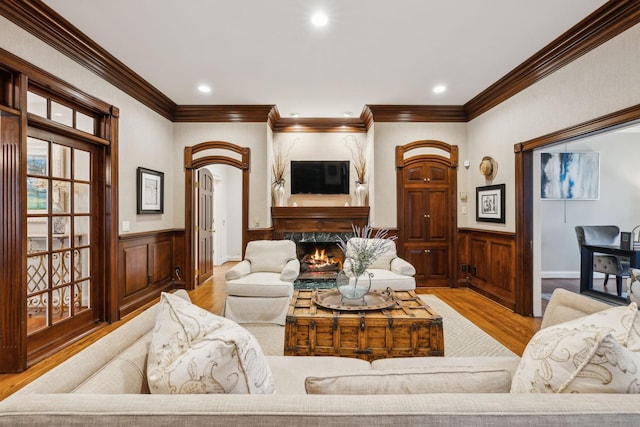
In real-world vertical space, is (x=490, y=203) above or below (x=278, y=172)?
below

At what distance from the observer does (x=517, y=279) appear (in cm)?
395

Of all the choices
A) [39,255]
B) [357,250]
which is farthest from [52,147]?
[357,250]

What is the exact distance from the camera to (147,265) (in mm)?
4387

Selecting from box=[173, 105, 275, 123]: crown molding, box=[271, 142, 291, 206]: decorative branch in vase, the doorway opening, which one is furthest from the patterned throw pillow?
box=[173, 105, 275, 123]: crown molding

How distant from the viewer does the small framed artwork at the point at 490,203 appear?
430 cm

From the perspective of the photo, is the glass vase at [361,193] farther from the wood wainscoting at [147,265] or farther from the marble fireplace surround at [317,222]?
the wood wainscoting at [147,265]

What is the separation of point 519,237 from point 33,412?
14.5 ft

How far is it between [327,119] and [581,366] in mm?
5087

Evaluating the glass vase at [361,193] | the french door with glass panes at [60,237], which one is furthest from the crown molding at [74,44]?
the glass vase at [361,193]

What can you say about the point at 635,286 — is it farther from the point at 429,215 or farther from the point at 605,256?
the point at 429,215

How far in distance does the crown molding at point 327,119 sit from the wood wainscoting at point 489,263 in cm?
183

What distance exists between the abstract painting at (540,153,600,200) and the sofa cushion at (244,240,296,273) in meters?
4.59

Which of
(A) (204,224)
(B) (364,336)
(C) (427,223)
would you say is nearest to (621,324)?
(B) (364,336)

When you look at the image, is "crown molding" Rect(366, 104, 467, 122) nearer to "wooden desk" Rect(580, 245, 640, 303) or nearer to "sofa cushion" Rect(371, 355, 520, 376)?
"wooden desk" Rect(580, 245, 640, 303)
